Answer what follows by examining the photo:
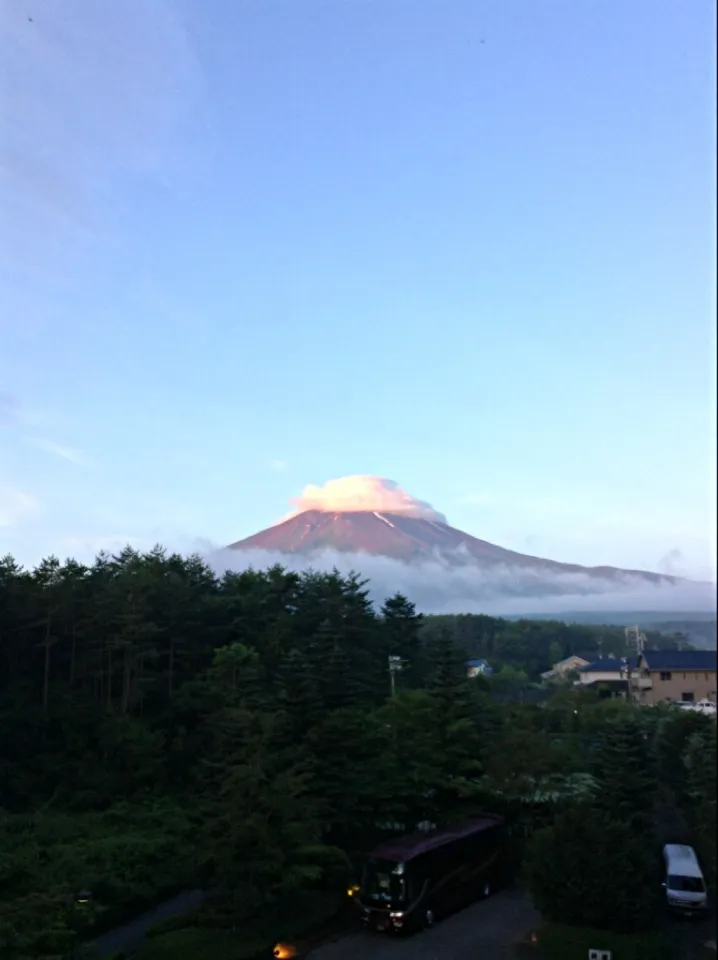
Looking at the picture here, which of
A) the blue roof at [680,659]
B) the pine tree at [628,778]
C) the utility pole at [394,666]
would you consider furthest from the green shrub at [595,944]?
the utility pole at [394,666]

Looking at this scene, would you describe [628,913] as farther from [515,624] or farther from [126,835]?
[126,835]

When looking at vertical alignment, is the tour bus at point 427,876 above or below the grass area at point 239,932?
above

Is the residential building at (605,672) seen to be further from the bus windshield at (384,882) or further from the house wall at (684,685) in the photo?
the bus windshield at (384,882)

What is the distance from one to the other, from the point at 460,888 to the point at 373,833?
1867 millimetres

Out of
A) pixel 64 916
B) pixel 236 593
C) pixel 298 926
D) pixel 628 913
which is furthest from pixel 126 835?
pixel 236 593

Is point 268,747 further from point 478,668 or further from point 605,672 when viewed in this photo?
point 478,668

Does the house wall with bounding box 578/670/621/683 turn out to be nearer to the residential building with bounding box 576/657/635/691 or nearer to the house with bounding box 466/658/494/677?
the residential building with bounding box 576/657/635/691

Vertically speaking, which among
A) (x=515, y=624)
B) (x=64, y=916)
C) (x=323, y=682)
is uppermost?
(x=515, y=624)

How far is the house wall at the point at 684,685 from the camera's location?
307 cm

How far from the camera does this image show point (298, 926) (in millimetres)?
7586

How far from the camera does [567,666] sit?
9266 millimetres

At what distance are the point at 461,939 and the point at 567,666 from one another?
3.47m

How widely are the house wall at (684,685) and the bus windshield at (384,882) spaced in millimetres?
4173

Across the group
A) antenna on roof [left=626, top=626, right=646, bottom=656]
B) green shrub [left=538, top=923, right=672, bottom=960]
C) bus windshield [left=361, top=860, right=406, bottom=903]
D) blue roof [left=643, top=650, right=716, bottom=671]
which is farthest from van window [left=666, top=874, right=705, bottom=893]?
bus windshield [left=361, top=860, right=406, bottom=903]
